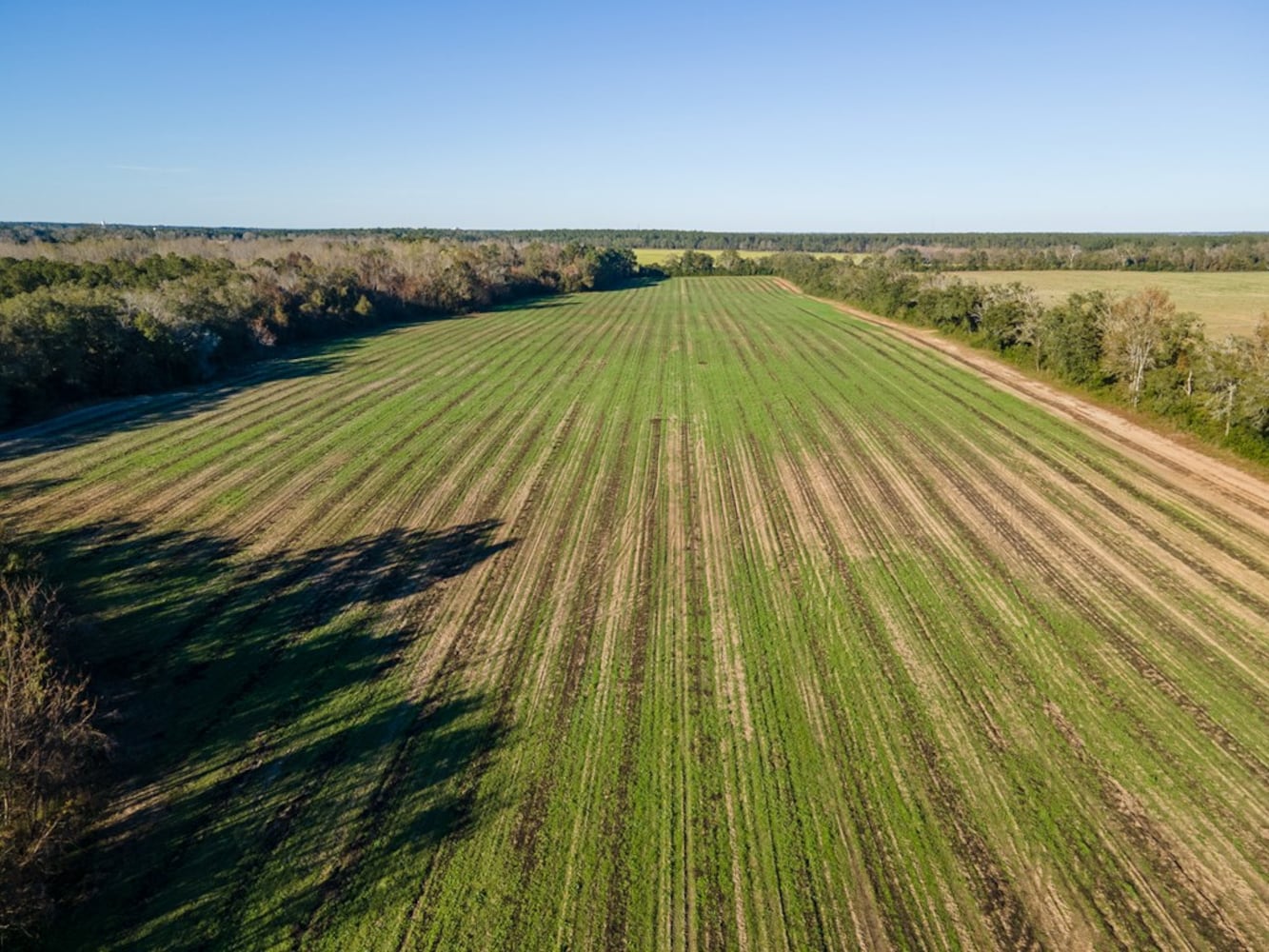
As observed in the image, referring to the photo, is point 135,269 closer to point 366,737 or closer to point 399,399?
point 399,399

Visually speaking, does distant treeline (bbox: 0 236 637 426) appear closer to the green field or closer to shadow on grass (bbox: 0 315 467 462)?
shadow on grass (bbox: 0 315 467 462)

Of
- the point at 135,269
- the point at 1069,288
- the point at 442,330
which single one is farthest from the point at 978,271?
the point at 135,269

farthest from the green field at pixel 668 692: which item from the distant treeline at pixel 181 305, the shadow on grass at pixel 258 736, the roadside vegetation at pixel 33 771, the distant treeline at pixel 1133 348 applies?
the distant treeline at pixel 181 305

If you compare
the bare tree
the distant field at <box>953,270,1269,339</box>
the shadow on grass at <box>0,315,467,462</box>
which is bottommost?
the shadow on grass at <box>0,315,467,462</box>

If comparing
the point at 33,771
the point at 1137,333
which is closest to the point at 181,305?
the point at 33,771

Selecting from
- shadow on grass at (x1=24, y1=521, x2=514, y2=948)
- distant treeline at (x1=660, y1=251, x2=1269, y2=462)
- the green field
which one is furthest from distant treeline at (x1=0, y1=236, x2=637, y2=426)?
distant treeline at (x1=660, y1=251, x2=1269, y2=462)

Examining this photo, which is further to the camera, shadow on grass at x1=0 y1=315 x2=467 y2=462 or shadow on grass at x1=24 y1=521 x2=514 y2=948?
shadow on grass at x1=0 y1=315 x2=467 y2=462

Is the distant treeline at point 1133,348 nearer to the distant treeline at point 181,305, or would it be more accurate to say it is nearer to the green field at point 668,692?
the green field at point 668,692
